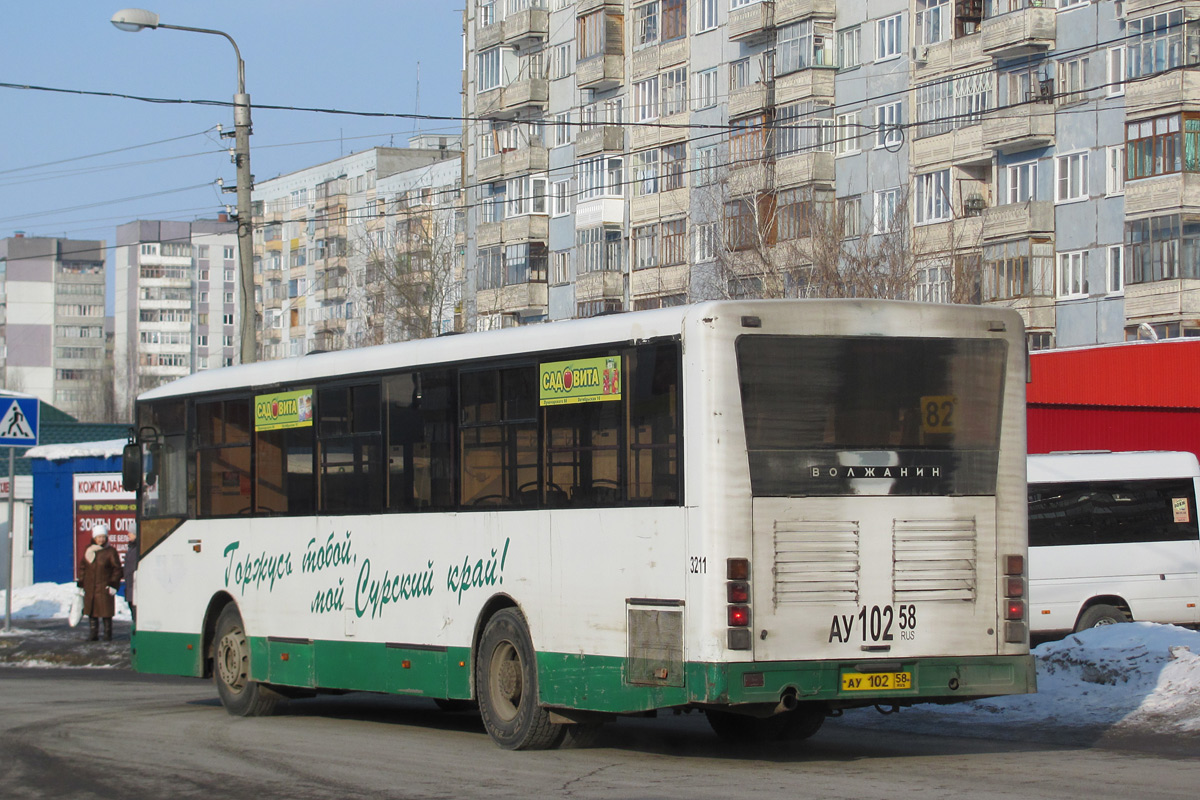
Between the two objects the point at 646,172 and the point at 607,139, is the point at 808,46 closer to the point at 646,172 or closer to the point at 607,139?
the point at 646,172

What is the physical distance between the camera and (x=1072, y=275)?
161 feet

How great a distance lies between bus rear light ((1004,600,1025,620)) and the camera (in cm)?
1152

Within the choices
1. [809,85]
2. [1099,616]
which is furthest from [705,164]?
[1099,616]

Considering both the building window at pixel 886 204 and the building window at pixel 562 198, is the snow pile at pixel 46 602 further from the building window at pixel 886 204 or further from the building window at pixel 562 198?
the building window at pixel 562 198

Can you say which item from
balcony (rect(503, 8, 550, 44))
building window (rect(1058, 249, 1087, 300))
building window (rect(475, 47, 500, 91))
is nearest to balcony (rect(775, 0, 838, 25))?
building window (rect(1058, 249, 1087, 300))

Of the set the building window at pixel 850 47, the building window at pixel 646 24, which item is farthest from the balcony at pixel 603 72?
the building window at pixel 850 47

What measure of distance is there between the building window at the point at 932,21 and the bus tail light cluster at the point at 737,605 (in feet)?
146

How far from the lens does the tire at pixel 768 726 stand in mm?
13242

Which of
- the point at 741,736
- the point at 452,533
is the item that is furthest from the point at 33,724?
the point at 741,736

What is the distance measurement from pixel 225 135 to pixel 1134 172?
26.2 m

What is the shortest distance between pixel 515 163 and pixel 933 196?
72.5 ft

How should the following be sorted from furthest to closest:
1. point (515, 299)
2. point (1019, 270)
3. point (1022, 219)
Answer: point (515, 299) → point (1019, 270) → point (1022, 219)

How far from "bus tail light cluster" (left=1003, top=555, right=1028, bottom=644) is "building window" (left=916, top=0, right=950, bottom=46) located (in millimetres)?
43316

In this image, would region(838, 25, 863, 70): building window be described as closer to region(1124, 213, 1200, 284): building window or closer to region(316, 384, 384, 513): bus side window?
region(1124, 213, 1200, 284): building window
